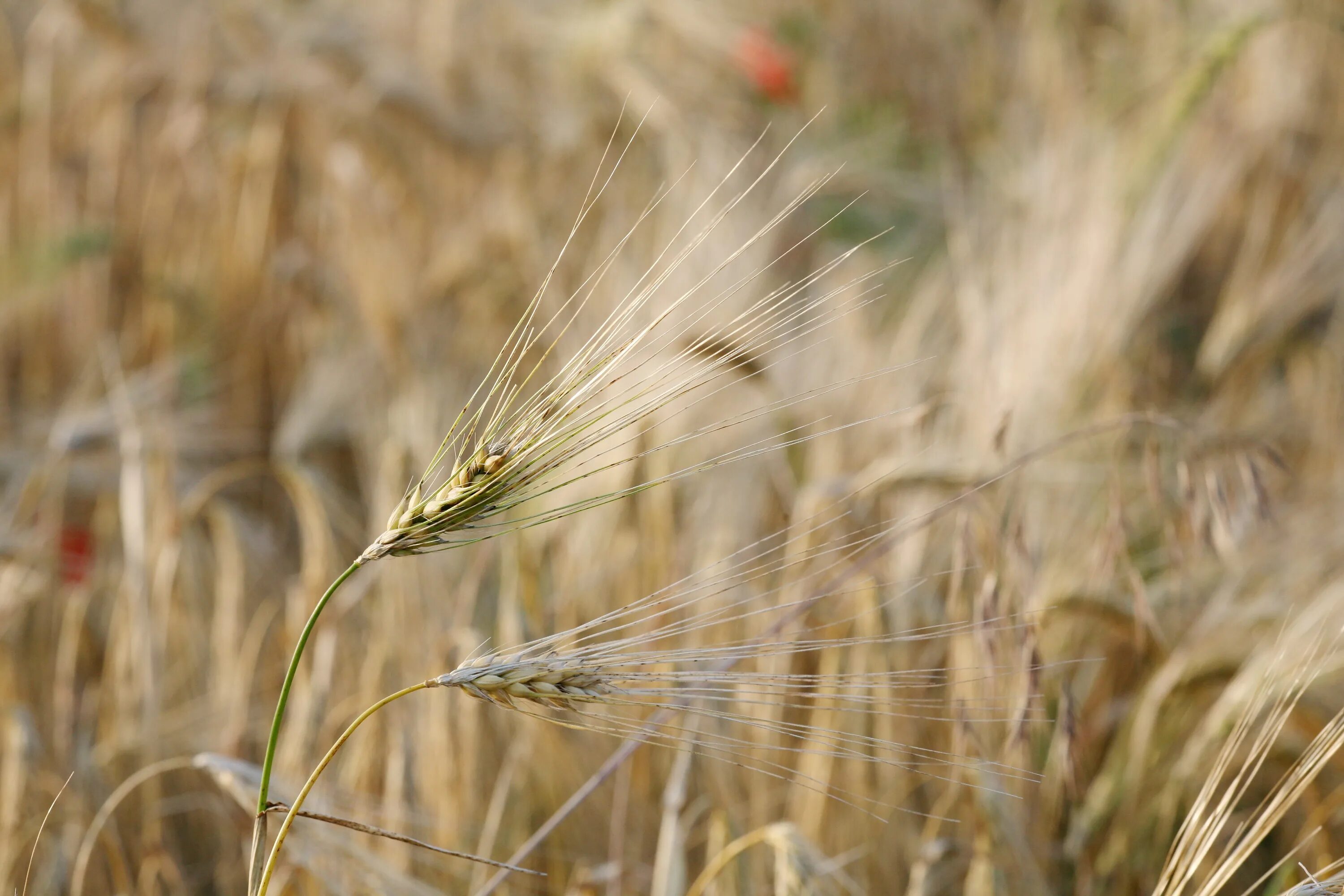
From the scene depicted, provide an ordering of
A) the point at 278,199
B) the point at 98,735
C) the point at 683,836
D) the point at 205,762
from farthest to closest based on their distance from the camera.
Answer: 1. the point at 278,199
2. the point at 98,735
3. the point at 683,836
4. the point at 205,762

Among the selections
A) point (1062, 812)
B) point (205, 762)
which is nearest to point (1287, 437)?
point (1062, 812)

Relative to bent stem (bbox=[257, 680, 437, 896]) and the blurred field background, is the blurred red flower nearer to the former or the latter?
the blurred field background

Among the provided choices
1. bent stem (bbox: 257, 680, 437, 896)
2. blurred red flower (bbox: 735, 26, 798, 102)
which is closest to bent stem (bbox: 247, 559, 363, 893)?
bent stem (bbox: 257, 680, 437, 896)

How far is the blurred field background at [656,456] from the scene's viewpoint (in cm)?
128

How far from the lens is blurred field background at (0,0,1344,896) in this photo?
1281 mm

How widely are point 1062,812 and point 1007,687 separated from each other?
0.19m

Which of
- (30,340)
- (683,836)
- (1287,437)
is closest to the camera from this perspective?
(683,836)

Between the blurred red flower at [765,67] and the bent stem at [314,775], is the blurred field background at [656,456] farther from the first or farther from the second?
the bent stem at [314,775]

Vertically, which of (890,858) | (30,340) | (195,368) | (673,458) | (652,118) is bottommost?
(890,858)

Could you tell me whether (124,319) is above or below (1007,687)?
above

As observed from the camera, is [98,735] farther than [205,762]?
Yes

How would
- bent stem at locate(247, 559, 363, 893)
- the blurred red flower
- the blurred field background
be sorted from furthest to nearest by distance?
the blurred red flower
the blurred field background
bent stem at locate(247, 559, 363, 893)

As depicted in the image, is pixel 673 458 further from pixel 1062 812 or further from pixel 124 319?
pixel 124 319

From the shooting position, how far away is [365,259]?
2.21m
